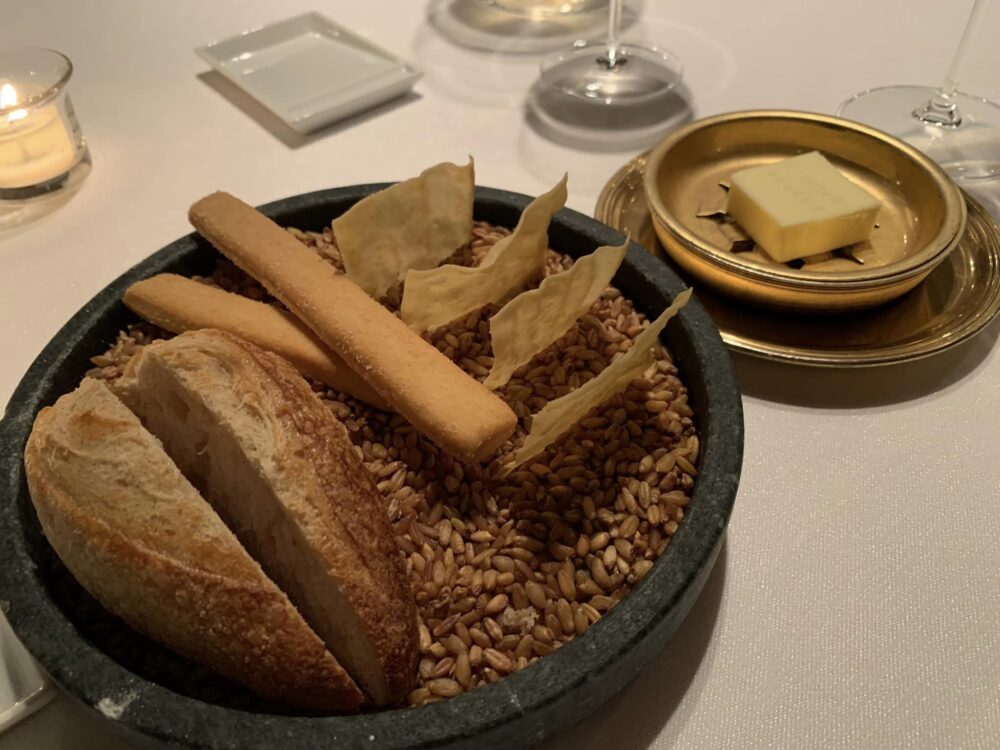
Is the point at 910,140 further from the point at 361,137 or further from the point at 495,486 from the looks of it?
the point at 495,486

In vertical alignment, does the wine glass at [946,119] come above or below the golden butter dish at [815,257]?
below

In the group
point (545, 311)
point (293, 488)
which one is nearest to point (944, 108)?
point (545, 311)

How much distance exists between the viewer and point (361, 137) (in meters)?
1.38

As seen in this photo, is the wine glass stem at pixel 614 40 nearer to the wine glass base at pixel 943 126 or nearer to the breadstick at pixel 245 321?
the wine glass base at pixel 943 126

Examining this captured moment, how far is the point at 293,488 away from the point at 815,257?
0.70m

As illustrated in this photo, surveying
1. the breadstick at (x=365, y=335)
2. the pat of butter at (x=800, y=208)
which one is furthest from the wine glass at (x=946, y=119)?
the breadstick at (x=365, y=335)

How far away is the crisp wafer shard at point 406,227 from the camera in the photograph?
2.90 feet

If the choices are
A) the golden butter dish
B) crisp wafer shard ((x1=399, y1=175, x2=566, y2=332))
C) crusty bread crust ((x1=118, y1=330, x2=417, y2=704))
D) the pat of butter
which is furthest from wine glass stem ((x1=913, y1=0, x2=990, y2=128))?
crusty bread crust ((x1=118, y1=330, x2=417, y2=704))

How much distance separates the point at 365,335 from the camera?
795mm

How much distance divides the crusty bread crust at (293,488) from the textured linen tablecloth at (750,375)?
6.3 inches

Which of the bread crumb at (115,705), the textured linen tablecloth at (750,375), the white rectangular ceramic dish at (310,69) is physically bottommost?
the textured linen tablecloth at (750,375)

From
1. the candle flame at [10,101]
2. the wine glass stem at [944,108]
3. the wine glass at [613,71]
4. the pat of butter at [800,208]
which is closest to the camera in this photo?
the pat of butter at [800,208]

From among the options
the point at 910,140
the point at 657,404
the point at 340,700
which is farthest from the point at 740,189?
the point at 340,700

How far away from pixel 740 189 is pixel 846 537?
1.46 feet
